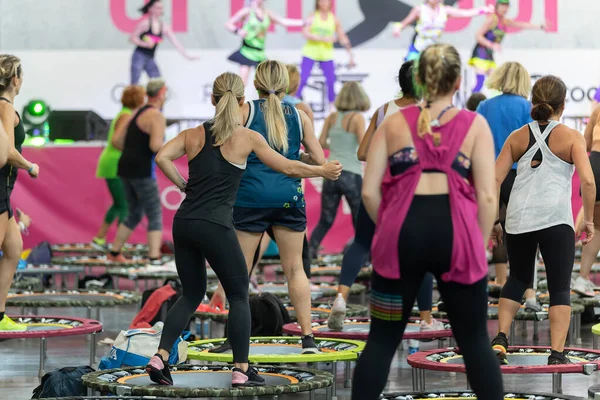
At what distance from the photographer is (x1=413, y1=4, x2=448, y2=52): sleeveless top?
15.6 meters

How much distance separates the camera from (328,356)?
19.2ft

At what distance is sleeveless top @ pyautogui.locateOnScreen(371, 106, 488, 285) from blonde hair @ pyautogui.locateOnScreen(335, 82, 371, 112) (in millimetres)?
4647

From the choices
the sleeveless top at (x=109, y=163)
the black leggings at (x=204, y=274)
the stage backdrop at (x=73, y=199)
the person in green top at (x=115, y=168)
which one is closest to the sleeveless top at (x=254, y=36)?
the stage backdrop at (x=73, y=199)

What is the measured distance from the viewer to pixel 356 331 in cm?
695

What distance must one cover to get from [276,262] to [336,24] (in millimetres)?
5372

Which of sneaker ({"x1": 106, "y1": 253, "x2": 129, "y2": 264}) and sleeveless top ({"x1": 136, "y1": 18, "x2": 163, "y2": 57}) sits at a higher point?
sleeveless top ({"x1": 136, "y1": 18, "x2": 163, "y2": 57})

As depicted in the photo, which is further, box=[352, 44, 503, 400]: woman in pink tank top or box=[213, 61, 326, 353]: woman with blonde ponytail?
box=[213, 61, 326, 353]: woman with blonde ponytail

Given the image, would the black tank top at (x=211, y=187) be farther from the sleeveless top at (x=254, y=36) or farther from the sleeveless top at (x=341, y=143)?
the sleeveless top at (x=254, y=36)

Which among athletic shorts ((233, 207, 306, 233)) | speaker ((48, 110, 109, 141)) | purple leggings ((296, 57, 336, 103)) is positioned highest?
purple leggings ((296, 57, 336, 103))

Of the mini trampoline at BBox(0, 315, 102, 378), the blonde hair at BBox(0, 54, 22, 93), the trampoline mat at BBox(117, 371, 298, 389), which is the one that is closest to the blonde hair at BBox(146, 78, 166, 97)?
the mini trampoline at BBox(0, 315, 102, 378)

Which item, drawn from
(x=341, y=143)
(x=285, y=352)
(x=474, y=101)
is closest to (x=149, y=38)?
(x=341, y=143)

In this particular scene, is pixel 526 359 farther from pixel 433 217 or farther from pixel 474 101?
pixel 474 101

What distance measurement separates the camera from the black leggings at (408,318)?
393 cm

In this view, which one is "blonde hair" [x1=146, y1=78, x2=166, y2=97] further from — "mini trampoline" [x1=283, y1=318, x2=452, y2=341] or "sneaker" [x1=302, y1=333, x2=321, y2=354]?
"sneaker" [x1=302, y1=333, x2=321, y2=354]
